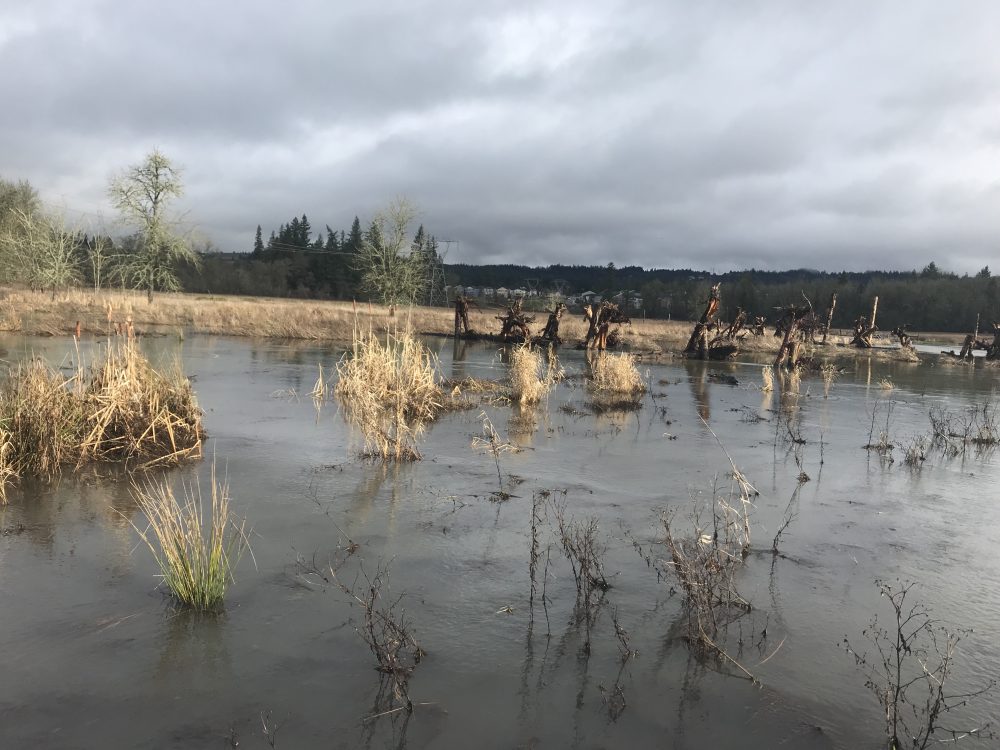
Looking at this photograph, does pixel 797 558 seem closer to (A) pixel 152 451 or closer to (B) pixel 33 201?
(A) pixel 152 451

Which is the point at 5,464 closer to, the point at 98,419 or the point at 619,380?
the point at 98,419

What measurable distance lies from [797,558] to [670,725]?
118 inches

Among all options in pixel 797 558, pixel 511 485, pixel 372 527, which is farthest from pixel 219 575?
pixel 797 558

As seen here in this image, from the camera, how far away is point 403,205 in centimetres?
5697

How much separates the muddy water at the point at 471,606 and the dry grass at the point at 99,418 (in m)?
0.45

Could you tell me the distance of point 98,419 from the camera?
26.2 ft

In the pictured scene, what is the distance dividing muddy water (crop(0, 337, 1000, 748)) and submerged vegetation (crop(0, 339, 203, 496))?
1.48 ft

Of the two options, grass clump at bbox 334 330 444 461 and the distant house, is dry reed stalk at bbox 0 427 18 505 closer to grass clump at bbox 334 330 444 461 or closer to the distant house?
grass clump at bbox 334 330 444 461

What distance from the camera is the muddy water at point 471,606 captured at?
11.9ft

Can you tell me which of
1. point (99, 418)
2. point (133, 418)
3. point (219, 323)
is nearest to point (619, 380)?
point (133, 418)

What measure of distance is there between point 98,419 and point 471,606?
18.0 feet

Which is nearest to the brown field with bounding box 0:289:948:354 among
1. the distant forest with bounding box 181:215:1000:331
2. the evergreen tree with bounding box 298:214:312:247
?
the distant forest with bounding box 181:215:1000:331

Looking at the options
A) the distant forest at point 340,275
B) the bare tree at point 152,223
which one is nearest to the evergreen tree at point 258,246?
→ the distant forest at point 340,275

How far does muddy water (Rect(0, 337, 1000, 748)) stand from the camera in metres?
3.64
